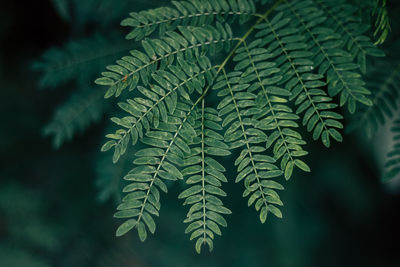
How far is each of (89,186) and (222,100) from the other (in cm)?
181

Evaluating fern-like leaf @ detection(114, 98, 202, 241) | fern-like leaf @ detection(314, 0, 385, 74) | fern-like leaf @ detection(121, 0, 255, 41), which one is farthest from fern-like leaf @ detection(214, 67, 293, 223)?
fern-like leaf @ detection(314, 0, 385, 74)

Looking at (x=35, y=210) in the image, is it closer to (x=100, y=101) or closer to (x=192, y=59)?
(x=100, y=101)

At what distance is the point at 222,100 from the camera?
0.95 meters

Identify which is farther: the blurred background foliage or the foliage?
the blurred background foliage

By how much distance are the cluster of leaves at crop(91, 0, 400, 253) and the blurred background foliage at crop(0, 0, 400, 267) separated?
84 centimetres

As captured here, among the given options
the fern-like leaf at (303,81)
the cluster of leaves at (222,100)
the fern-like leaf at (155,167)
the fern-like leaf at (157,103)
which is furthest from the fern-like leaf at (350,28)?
the fern-like leaf at (155,167)

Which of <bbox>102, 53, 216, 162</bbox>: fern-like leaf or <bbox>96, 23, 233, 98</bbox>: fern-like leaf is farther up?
<bbox>96, 23, 233, 98</bbox>: fern-like leaf

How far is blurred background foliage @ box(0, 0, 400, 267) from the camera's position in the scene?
5.84ft

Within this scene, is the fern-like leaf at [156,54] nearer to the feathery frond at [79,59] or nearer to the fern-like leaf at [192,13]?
the fern-like leaf at [192,13]

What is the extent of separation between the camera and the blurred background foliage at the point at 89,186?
1.78 metres

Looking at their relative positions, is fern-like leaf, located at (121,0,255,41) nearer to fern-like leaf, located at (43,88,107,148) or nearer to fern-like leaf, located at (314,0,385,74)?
fern-like leaf, located at (314,0,385,74)

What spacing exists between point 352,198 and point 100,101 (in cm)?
226

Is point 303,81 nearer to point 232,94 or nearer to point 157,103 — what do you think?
point 232,94

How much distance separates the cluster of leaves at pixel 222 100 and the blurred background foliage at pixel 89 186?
2.76 ft
